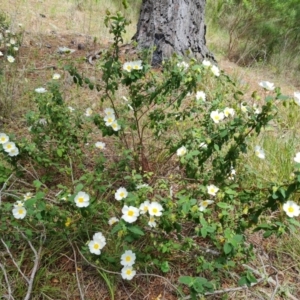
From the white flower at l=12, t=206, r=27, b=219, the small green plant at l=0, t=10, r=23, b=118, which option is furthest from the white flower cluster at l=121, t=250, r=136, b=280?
the small green plant at l=0, t=10, r=23, b=118

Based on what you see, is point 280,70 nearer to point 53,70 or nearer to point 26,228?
point 53,70

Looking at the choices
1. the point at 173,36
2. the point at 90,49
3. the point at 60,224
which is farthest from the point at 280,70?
the point at 60,224

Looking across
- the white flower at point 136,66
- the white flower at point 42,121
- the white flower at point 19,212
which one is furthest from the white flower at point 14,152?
the white flower at point 136,66

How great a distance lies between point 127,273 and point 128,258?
2.2 inches

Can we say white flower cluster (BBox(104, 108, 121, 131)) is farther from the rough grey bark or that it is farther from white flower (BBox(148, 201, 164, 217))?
the rough grey bark

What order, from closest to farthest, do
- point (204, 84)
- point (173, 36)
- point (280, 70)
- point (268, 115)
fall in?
1. point (268, 115)
2. point (204, 84)
3. point (173, 36)
4. point (280, 70)

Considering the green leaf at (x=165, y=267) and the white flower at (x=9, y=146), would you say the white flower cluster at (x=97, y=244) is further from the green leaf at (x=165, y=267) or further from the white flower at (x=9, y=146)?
the white flower at (x=9, y=146)

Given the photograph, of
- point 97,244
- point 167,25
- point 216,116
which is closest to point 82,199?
point 97,244

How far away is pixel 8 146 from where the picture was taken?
167 cm

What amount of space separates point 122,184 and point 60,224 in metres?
0.48

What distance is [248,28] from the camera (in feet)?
16.7

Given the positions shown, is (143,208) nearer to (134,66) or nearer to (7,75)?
(134,66)

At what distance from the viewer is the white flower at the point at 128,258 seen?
58.3 inches

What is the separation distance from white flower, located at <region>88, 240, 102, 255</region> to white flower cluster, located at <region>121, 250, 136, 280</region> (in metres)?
0.10
